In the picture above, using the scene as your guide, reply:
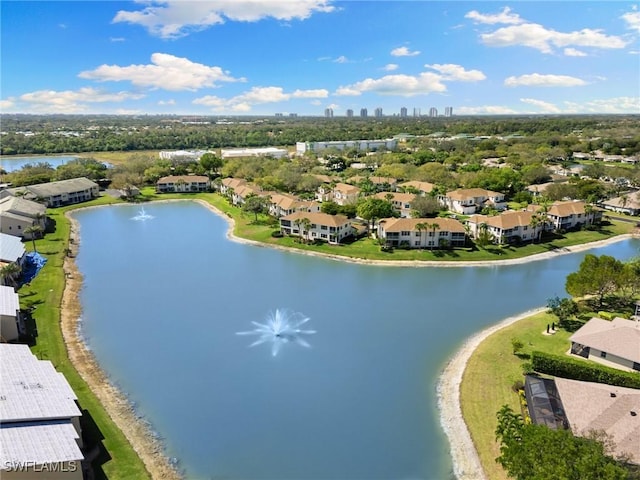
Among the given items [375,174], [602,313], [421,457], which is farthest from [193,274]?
[375,174]

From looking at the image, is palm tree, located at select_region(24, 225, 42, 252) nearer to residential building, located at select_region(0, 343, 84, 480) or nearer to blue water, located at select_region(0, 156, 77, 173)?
residential building, located at select_region(0, 343, 84, 480)

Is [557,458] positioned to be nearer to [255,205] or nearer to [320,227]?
[320,227]

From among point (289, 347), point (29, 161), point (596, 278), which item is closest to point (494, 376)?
point (596, 278)

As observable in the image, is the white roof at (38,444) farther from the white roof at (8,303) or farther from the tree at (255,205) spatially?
the tree at (255,205)

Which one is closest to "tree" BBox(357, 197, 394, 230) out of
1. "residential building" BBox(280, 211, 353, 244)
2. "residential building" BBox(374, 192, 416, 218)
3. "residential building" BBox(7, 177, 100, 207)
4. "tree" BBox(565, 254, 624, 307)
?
"residential building" BBox(280, 211, 353, 244)

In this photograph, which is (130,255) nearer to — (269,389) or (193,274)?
(193,274)

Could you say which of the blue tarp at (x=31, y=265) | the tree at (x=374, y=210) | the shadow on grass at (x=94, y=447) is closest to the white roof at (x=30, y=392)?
the shadow on grass at (x=94, y=447)
